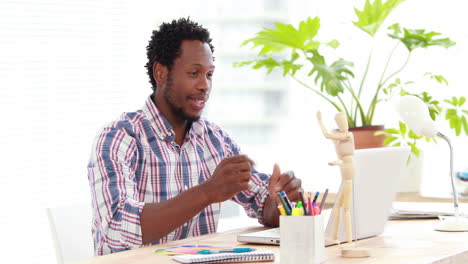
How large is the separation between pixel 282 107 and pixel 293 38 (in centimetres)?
105

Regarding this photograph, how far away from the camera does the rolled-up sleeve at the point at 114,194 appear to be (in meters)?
1.66

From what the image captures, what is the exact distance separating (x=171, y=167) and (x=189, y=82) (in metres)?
0.28

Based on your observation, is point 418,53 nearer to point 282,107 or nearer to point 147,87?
point 282,107

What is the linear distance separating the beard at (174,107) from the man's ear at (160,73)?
3cm

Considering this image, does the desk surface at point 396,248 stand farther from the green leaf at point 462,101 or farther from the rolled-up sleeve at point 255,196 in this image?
the green leaf at point 462,101

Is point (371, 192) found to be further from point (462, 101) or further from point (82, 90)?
point (82, 90)

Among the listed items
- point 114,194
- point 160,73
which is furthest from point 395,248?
point 160,73

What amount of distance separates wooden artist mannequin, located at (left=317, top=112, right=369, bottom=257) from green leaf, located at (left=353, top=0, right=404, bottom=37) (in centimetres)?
180

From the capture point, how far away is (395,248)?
138 centimetres

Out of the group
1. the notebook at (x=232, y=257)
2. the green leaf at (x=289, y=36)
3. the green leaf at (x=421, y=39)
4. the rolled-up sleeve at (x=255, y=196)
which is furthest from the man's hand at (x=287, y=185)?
the green leaf at (x=421, y=39)

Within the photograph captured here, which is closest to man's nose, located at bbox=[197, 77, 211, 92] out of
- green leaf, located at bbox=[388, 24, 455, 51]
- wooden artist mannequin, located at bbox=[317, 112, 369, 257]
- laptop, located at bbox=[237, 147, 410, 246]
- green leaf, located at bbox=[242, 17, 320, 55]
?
laptop, located at bbox=[237, 147, 410, 246]

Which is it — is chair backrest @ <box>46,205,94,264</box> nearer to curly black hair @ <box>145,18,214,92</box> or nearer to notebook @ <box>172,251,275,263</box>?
curly black hair @ <box>145,18,214,92</box>

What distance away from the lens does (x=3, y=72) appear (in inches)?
125

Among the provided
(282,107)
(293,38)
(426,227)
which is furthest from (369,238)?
(282,107)
